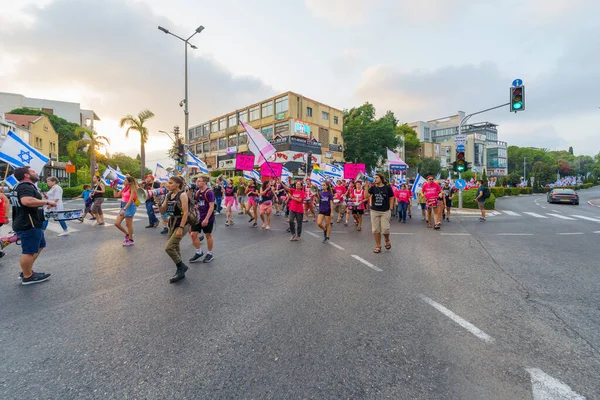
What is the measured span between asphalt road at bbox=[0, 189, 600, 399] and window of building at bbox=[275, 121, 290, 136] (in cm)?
3926

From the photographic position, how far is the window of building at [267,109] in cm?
4779

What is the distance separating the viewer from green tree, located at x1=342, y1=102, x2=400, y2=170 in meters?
46.9

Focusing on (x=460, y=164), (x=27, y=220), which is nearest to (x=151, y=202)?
(x=27, y=220)

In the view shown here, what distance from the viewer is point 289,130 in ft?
142

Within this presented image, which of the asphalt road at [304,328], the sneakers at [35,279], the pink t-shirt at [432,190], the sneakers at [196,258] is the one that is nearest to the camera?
the asphalt road at [304,328]

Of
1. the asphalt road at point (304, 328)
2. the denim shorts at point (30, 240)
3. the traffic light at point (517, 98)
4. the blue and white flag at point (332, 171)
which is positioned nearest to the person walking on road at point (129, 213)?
the asphalt road at point (304, 328)

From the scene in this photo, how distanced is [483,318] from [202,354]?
3090mm

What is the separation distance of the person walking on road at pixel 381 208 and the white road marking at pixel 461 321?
2.94 meters

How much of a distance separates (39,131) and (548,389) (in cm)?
5624

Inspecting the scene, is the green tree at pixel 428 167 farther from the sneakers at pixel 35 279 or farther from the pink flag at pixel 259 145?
the sneakers at pixel 35 279

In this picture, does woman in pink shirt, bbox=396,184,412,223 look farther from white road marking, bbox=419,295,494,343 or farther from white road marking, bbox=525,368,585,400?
white road marking, bbox=525,368,585,400

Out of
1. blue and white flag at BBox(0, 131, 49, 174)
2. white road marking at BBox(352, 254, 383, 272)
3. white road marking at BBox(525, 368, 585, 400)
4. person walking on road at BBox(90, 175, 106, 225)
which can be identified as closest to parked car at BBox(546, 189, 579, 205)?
white road marking at BBox(352, 254, 383, 272)

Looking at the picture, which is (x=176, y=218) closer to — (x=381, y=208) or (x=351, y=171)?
(x=381, y=208)

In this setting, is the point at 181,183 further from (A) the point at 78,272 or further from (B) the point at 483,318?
(B) the point at 483,318
